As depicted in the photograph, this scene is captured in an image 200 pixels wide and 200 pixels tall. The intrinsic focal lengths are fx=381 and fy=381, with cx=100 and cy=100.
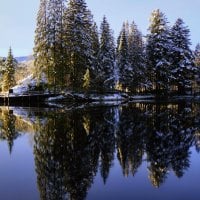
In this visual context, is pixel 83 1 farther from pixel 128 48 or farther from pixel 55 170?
pixel 55 170

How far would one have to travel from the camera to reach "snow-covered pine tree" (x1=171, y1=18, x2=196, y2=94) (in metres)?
67.6

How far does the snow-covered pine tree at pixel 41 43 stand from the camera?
5631 centimetres

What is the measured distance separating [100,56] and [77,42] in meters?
11.0

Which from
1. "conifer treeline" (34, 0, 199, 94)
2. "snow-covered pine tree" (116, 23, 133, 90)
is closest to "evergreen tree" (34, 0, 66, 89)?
"conifer treeline" (34, 0, 199, 94)

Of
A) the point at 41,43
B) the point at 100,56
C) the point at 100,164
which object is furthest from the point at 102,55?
the point at 100,164

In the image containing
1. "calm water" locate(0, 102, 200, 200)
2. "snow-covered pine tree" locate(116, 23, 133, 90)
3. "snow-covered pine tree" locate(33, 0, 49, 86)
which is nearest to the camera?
"calm water" locate(0, 102, 200, 200)

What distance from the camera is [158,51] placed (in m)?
66.4

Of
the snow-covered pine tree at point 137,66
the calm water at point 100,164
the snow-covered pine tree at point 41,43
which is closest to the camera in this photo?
the calm water at point 100,164

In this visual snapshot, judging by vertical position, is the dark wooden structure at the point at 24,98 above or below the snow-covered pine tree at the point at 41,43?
below

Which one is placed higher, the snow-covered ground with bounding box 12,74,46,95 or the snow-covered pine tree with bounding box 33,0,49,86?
the snow-covered pine tree with bounding box 33,0,49,86

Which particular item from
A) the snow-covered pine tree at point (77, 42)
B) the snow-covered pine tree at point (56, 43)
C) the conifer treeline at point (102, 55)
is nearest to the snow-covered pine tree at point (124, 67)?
the conifer treeline at point (102, 55)

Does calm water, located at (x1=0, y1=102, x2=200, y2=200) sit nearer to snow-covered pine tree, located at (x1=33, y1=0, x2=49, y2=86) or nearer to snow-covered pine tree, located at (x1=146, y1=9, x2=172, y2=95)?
A: snow-covered pine tree, located at (x1=33, y1=0, x2=49, y2=86)

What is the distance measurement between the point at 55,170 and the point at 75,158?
1684mm

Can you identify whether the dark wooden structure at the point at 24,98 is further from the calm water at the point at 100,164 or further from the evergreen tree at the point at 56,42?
the calm water at the point at 100,164
